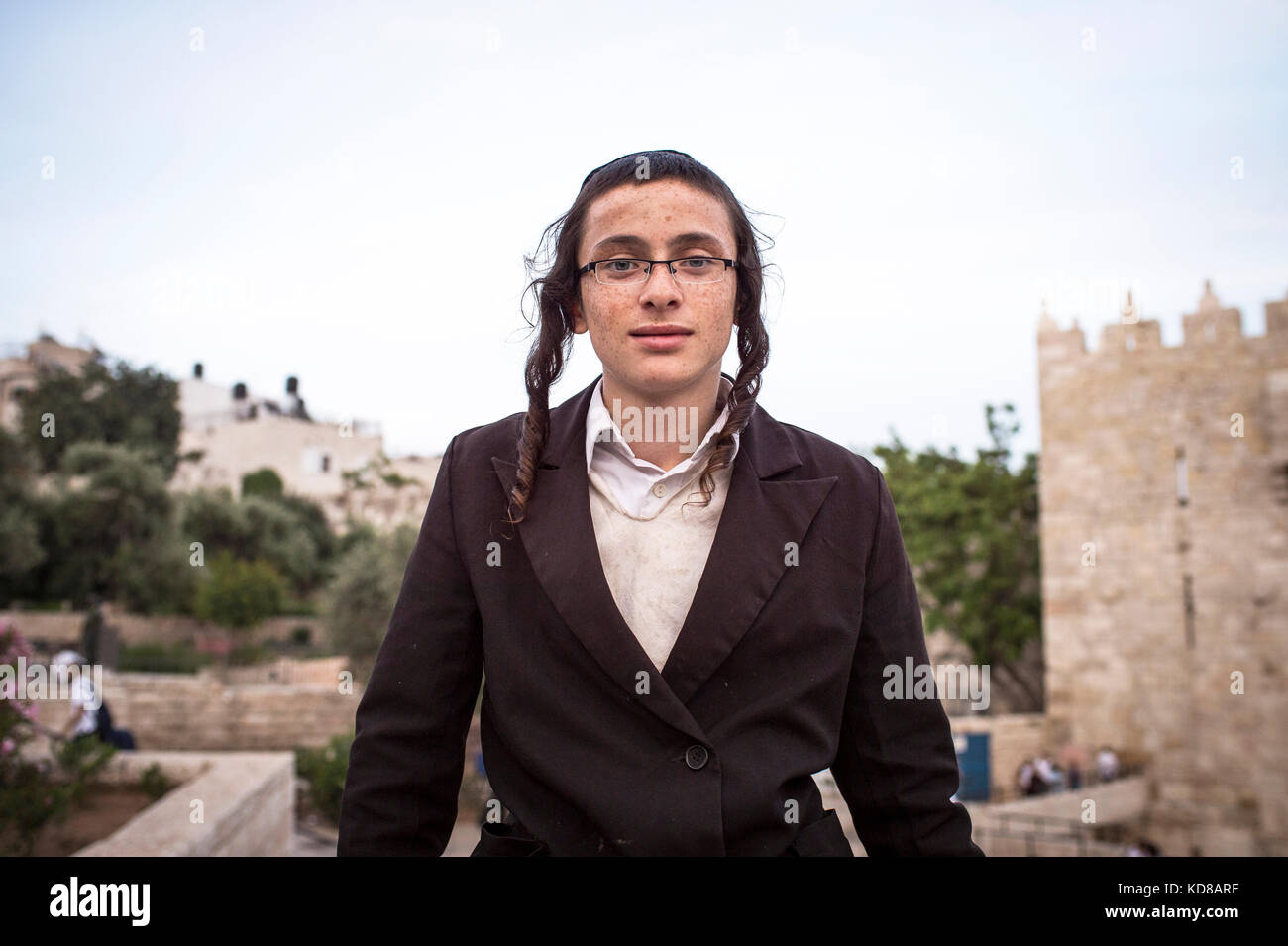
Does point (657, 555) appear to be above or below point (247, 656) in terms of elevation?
above

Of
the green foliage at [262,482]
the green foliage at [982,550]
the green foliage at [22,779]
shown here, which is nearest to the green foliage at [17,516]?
the green foliage at [262,482]

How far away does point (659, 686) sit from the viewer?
1.62m

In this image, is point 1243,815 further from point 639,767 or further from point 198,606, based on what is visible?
point 198,606

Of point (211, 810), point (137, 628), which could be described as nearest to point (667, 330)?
point (211, 810)

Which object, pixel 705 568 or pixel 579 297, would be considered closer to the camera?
pixel 705 568

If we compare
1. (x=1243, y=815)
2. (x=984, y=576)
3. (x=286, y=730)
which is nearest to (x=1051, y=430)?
(x=984, y=576)

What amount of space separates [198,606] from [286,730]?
662 centimetres

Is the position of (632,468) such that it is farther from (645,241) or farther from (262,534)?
(262,534)

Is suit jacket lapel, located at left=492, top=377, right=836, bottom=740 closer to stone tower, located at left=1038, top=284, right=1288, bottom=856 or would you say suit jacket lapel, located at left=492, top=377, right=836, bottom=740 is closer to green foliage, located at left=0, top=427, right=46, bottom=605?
stone tower, located at left=1038, top=284, right=1288, bottom=856

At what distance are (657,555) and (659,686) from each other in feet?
0.86

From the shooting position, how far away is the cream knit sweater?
1.74 metres

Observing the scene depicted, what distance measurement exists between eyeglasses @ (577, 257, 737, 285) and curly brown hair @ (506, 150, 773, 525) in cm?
13

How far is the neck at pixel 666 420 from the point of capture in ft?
6.11

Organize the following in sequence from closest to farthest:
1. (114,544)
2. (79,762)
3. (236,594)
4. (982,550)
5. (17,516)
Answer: (79,762) < (982,550) < (17,516) < (236,594) < (114,544)
